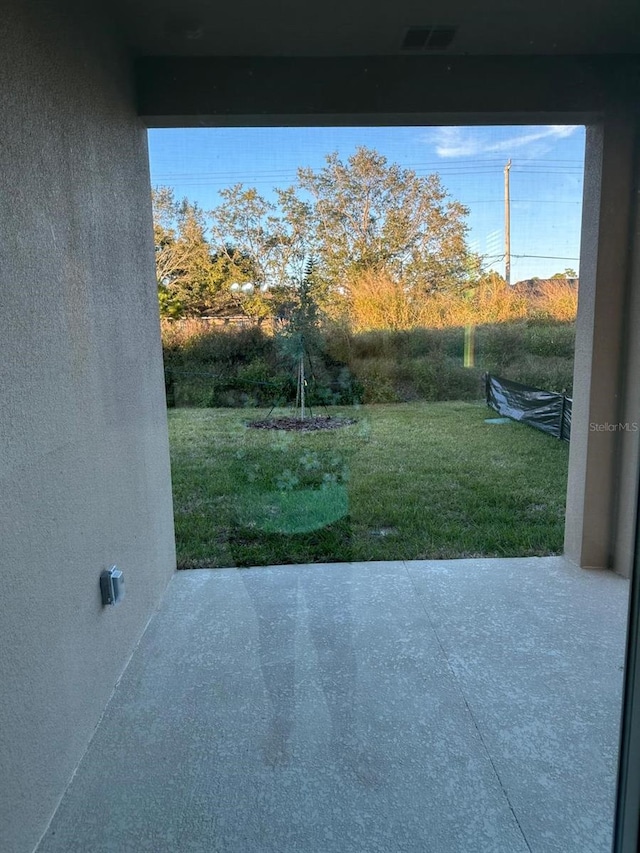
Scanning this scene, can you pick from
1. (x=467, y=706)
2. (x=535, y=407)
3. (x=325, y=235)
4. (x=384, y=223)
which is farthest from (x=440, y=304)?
(x=467, y=706)

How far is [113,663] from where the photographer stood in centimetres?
173

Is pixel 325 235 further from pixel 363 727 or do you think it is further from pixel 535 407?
pixel 363 727

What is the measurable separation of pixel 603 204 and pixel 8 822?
300cm

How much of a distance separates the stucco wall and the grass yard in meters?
0.60

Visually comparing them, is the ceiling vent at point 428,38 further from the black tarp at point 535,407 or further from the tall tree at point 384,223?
the black tarp at point 535,407

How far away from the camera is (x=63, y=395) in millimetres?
1416

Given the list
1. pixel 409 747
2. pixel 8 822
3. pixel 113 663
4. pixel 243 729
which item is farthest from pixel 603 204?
pixel 8 822

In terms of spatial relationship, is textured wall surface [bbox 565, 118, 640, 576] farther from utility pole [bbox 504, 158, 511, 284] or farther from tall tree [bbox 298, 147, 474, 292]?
tall tree [bbox 298, 147, 474, 292]

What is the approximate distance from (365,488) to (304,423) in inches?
22.0

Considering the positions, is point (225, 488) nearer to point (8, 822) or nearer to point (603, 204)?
point (8, 822)

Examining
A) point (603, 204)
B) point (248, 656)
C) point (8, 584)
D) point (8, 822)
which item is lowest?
point (248, 656)

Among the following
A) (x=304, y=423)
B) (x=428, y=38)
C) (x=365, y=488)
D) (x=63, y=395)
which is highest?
(x=428, y=38)

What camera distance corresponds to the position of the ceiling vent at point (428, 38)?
2035 mm

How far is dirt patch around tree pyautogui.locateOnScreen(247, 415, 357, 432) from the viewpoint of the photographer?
264 cm
